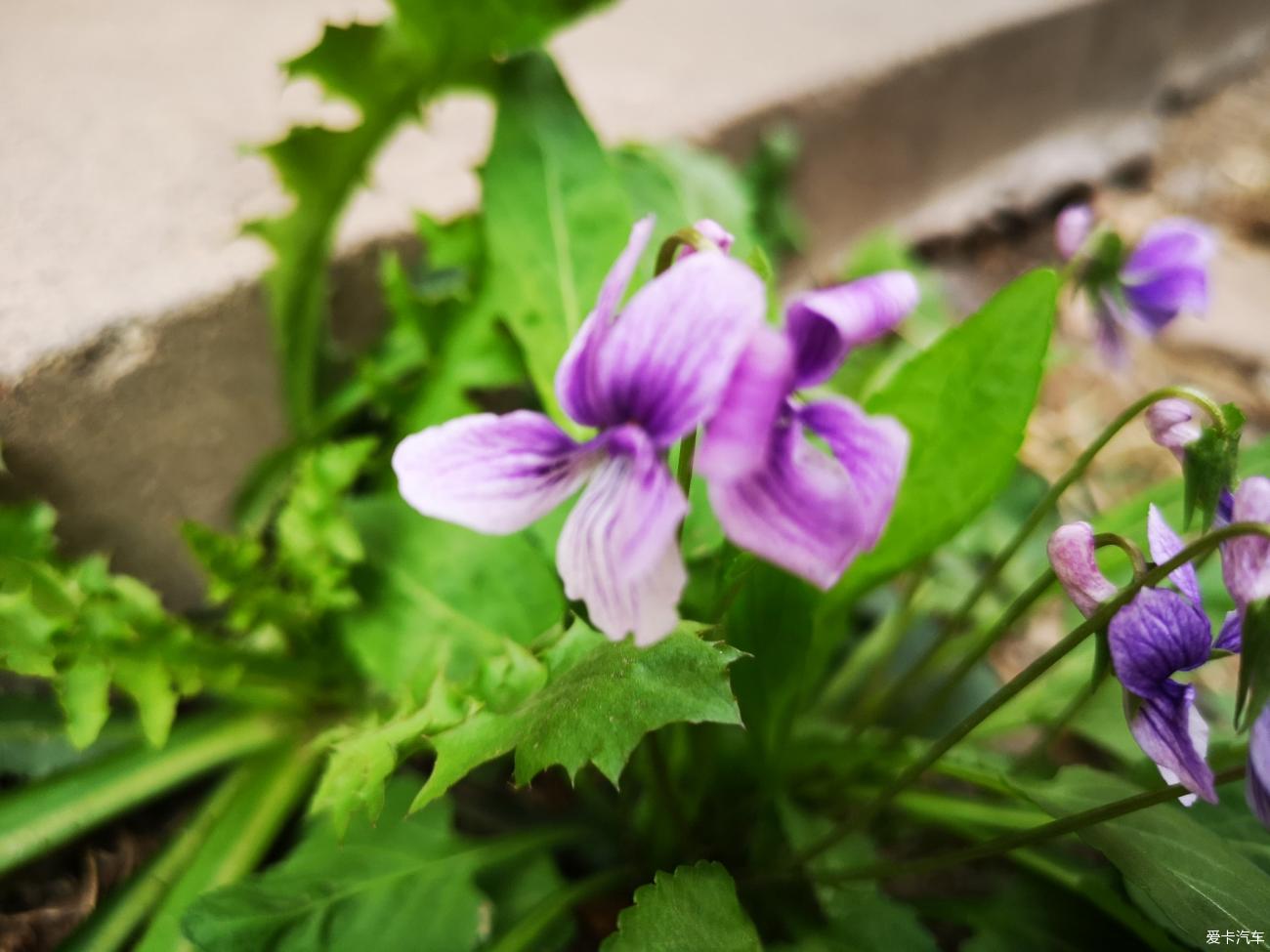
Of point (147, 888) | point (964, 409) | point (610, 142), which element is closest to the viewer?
point (964, 409)

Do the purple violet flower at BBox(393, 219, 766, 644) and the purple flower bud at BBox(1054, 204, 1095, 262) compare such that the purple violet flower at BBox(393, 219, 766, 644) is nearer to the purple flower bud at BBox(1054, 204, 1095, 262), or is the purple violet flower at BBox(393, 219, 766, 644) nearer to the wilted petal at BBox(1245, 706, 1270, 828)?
the wilted petal at BBox(1245, 706, 1270, 828)

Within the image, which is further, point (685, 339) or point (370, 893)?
point (370, 893)

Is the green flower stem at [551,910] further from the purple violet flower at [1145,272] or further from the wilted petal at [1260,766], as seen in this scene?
the purple violet flower at [1145,272]

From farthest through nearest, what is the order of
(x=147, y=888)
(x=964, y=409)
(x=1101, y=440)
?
(x=147, y=888), (x=964, y=409), (x=1101, y=440)

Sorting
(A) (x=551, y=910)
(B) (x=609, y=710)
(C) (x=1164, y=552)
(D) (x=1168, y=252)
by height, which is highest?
(B) (x=609, y=710)

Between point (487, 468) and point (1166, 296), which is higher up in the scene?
point (487, 468)

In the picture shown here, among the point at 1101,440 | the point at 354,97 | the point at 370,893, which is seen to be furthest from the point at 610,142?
the point at 370,893

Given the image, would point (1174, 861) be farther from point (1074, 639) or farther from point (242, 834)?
point (242, 834)
